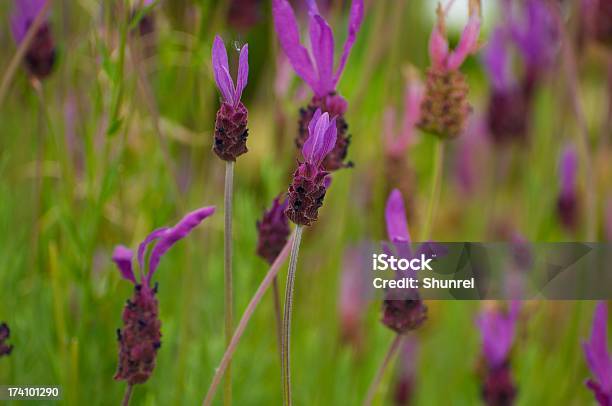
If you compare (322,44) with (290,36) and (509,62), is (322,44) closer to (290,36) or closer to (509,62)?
(290,36)

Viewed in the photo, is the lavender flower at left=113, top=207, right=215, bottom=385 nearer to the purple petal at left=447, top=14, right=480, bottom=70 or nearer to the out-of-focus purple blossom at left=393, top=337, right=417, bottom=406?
the purple petal at left=447, top=14, right=480, bottom=70

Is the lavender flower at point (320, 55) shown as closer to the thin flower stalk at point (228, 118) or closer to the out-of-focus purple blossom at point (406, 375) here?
the thin flower stalk at point (228, 118)

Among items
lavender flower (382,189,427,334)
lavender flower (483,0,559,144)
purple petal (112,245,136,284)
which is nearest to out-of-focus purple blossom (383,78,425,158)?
lavender flower (483,0,559,144)

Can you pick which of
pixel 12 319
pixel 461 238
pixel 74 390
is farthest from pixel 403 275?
pixel 461 238

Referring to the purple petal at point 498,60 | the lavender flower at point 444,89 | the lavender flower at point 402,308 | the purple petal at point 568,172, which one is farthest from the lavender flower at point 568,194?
the lavender flower at point 402,308

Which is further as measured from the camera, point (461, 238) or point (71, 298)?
point (461, 238)

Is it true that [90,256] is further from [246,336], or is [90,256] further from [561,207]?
[561,207]

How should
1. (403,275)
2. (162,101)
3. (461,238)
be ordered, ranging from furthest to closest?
1. (461,238)
2. (162,101)
3. (403,275)
